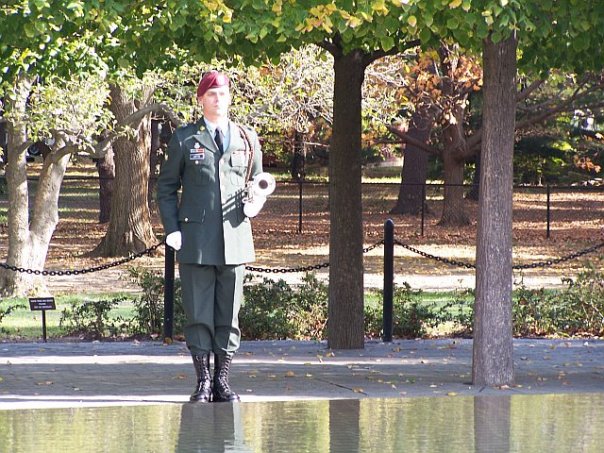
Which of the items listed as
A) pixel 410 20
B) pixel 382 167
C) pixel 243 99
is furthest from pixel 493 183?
pixel 382 167

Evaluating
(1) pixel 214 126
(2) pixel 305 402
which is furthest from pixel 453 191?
(1) pixel 214 126

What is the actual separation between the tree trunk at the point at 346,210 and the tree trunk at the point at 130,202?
1601 cm

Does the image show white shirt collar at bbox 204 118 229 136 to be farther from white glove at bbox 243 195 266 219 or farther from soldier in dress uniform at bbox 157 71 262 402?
white glove at bbox 243 195 266 219

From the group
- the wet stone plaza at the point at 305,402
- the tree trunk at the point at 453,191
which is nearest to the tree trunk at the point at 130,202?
the tree trunk at the point at 453,191

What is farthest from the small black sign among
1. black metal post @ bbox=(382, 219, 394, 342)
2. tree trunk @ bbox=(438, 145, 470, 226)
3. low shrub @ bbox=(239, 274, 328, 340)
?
tree trunk @ bbox=(438, 145, 470, 226)

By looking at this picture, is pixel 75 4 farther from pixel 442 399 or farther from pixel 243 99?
pixel 243 99

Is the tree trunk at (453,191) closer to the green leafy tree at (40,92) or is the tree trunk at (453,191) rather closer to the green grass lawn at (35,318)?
the green leafy tree at (40,92)

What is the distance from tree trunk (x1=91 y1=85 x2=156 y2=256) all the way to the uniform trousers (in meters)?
18.8

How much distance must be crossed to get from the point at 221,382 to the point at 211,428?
0.93 meters

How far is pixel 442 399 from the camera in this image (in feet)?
28.3

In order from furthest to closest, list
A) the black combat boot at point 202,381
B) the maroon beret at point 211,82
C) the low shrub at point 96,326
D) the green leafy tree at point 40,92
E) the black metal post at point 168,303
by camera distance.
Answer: the low shrub at point 96,326 → the black metal post at point 168,303 → the green leafy tree at point 40,92 → the black combat boot at point 202,381 → the maroon beret at point 211,82

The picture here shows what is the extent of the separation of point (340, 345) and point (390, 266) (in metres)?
1.30

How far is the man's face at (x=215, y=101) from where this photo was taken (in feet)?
26.5

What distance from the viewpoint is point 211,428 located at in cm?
747
